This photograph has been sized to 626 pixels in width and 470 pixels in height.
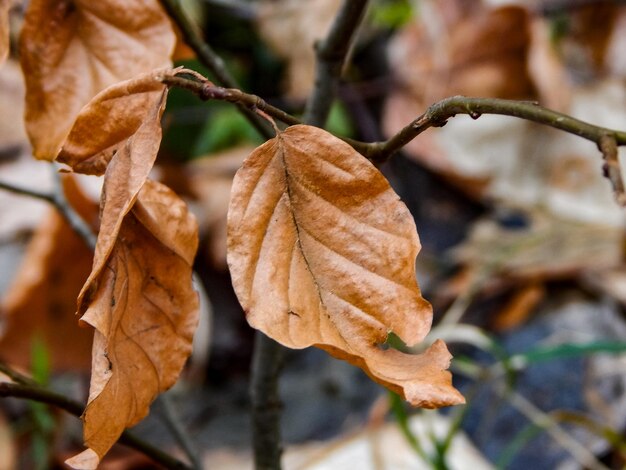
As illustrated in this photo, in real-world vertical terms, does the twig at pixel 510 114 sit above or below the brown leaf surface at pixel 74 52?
above

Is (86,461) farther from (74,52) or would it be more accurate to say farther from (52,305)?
(52,305)

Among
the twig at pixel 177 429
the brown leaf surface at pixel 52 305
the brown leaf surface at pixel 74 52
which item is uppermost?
the brown leaf surface at pixel 74 52

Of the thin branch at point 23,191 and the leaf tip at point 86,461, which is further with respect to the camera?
the thin branch at point 23,191

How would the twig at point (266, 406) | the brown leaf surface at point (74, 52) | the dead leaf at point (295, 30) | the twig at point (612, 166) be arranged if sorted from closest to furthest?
the twig at point (612, 166), the brown leaf surface at point (74, 52), the twig at point (266, 406), the dead leaf at point (295, 30)

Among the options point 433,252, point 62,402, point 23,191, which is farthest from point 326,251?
point 433,252

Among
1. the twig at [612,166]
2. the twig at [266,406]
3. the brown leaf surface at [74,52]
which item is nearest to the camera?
the twig at [612,166]

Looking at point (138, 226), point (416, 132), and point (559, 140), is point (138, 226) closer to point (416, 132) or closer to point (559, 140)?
point (416, 132)

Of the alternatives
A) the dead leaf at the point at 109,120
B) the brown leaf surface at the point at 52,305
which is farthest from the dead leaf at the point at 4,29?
the brown leaf surface at the point at 52,305

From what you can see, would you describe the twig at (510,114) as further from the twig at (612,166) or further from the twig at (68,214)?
the twig at (68,214)
